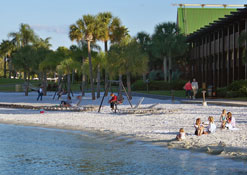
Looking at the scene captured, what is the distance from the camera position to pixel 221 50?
163ft

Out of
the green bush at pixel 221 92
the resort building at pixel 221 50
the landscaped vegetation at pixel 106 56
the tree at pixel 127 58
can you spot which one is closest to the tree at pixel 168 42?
the landscaped vegetation at pixel 106 56

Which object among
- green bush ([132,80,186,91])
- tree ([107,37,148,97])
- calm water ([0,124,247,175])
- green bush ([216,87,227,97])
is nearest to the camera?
calm water ([0,124,247,175])

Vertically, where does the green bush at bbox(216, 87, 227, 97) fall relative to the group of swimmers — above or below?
above

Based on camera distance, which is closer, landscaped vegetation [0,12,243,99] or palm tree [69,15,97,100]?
landscaped vegetation [0,12,243,99]

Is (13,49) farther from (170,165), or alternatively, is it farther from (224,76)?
(170,165)

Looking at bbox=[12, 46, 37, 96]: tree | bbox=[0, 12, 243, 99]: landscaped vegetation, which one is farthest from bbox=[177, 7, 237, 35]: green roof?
bbox=[12, 46, 37, 96]: tree

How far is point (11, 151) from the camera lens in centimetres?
1482

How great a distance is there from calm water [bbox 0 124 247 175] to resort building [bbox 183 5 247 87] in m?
24.3

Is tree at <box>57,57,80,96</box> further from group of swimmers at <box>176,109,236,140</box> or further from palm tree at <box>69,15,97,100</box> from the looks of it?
group of swimmers at <box>176,109,236,140</box>

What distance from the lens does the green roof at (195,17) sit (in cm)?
7912

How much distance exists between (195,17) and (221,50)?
32.3 metres

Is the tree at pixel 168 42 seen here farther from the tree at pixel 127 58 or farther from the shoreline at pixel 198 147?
the shoreline at pixel 198 147

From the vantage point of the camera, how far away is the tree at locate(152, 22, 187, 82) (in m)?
66.8

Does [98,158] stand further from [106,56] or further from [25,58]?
[25,58]
